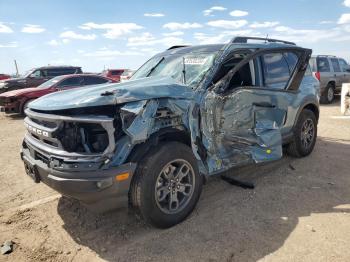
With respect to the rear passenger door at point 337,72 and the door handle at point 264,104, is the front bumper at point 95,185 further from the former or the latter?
the rear passenger door at point 337,72

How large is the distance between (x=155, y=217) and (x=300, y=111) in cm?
340

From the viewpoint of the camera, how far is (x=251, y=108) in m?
4.33

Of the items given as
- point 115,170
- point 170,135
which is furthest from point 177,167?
point 115,170

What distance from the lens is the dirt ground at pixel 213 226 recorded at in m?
3.09

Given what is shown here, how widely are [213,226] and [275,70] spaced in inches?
107

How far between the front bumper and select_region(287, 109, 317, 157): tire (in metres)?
3.55

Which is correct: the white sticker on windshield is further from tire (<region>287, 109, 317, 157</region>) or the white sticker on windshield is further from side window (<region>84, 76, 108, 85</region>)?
side window (<region>84, 76, 108, 85</region>)

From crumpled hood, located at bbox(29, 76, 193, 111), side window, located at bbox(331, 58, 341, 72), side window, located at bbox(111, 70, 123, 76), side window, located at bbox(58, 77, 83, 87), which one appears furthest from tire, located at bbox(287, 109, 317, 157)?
side window, located at bbox(111, 70, 123, 76)

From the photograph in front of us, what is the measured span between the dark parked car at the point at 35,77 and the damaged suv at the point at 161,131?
1191cm

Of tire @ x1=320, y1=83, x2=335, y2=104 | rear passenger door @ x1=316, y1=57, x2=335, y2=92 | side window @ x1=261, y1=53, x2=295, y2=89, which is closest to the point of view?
side window @ x1=261, y1=53, x2=295, y2=89

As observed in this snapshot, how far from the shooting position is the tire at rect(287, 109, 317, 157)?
5.60m

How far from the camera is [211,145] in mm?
3852

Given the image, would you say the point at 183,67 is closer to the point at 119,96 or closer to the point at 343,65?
the point at 119,96

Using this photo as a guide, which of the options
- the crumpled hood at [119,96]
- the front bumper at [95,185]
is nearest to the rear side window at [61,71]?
the crumpled hood at [119,96]
